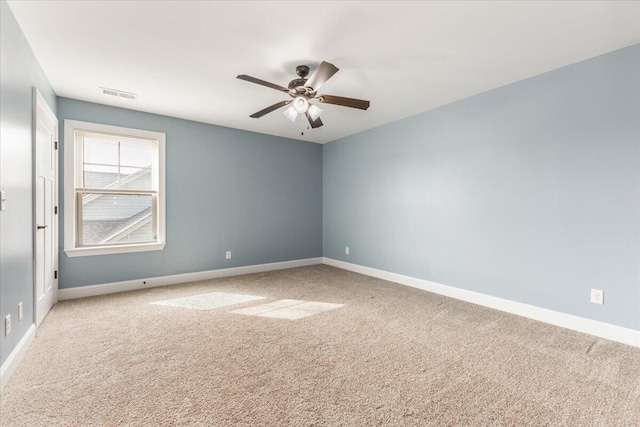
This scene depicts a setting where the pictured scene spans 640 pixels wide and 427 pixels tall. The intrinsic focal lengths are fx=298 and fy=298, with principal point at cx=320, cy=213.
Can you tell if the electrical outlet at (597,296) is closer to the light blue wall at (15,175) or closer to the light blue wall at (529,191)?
the light blue wall at (529,191)

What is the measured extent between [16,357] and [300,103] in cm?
299

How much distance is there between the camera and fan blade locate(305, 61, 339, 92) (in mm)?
2314

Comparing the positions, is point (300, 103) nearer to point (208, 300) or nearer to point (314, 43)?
point (314, 43)

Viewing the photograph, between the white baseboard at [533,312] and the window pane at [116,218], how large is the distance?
3.73 m

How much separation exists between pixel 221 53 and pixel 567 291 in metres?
3.92

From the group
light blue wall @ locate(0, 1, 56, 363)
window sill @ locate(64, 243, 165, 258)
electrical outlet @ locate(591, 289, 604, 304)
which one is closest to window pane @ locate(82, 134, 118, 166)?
window sill @ locate(64, 243, 165, 258)

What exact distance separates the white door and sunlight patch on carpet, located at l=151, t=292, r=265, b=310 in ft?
3.56

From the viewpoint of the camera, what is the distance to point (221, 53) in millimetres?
2648

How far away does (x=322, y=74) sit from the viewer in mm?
2447

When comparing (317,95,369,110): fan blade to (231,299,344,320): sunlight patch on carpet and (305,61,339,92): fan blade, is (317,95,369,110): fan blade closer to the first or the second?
(305,61,339,92): fan blade

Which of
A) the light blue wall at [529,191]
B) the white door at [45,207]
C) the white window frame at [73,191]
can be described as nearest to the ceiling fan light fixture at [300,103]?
the light blue wall at [529,191]

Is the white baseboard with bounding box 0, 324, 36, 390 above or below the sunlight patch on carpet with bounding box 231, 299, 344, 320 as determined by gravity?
above

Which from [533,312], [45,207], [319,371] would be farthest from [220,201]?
[533,312]

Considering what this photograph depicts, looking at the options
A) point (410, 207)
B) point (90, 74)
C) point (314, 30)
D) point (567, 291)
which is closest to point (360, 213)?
point (410, 207)
